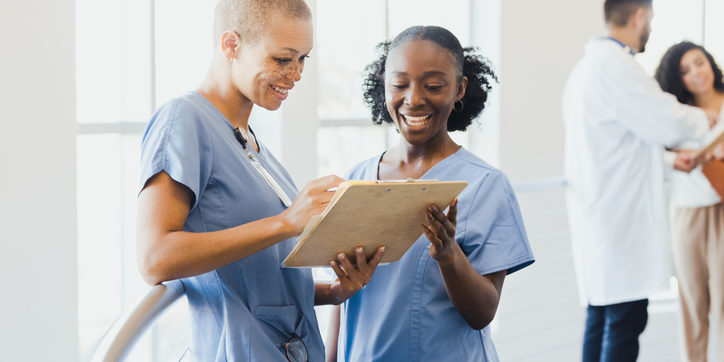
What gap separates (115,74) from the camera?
317 cm

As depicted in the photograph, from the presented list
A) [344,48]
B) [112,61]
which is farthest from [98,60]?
[344,48]

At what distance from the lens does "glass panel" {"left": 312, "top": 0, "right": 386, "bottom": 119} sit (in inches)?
162

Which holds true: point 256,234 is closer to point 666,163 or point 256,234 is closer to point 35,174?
point 35,174

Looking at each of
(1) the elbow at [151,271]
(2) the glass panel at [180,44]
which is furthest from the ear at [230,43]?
(2) the glass panel at [180,44]

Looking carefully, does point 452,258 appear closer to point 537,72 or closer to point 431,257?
Answer: point 431,257

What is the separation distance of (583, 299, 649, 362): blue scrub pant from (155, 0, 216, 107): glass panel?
2.02m

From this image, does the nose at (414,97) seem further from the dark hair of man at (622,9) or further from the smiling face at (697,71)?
the smiling face at (697,71)

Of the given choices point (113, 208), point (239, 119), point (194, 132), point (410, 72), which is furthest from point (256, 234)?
point (113, 208)

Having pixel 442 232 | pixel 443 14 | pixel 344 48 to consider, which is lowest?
pixel 442 232

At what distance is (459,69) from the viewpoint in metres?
1.73

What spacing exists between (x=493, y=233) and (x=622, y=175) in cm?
180

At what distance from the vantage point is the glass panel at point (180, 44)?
10.9 ft

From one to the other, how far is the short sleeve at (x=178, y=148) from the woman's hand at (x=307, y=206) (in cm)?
16

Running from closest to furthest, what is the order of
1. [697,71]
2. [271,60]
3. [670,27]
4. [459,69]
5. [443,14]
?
[271,60], [459,69], [697,71], [443,14], [670,27]
